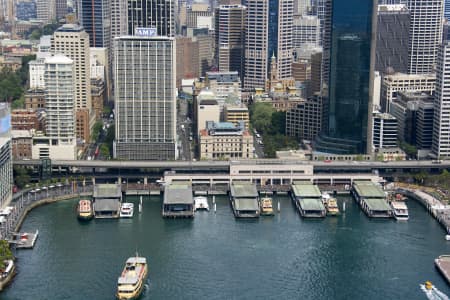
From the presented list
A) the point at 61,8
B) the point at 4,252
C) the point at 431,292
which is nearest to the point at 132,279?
the point at 4,252

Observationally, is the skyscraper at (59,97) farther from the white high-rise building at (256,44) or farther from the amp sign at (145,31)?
the white high-rise building at (256,44)

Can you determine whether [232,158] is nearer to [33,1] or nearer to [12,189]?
[12,189]

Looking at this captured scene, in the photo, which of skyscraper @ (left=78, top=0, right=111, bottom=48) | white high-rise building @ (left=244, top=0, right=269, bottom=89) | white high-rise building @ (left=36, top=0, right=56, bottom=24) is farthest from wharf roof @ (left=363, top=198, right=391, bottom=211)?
white high-rise building @ (left=36, top=0, right=56, bottom=24)

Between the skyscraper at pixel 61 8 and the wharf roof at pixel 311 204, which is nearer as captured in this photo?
the wharf roof at pixel 311 204

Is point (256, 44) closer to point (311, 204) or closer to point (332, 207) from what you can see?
point (311, 204)

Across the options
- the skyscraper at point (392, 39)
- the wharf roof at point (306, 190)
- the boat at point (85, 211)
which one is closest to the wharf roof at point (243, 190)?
the wharf roof at point (306, 190)

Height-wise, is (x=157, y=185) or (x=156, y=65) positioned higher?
(x=156, y=65)

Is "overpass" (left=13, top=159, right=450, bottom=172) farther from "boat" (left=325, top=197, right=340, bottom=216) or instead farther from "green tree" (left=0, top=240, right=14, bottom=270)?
"green tree" (left=0, top=240, right=14, bottom=270)

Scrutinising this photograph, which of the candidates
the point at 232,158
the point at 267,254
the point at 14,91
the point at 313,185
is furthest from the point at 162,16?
the point at 14,91
